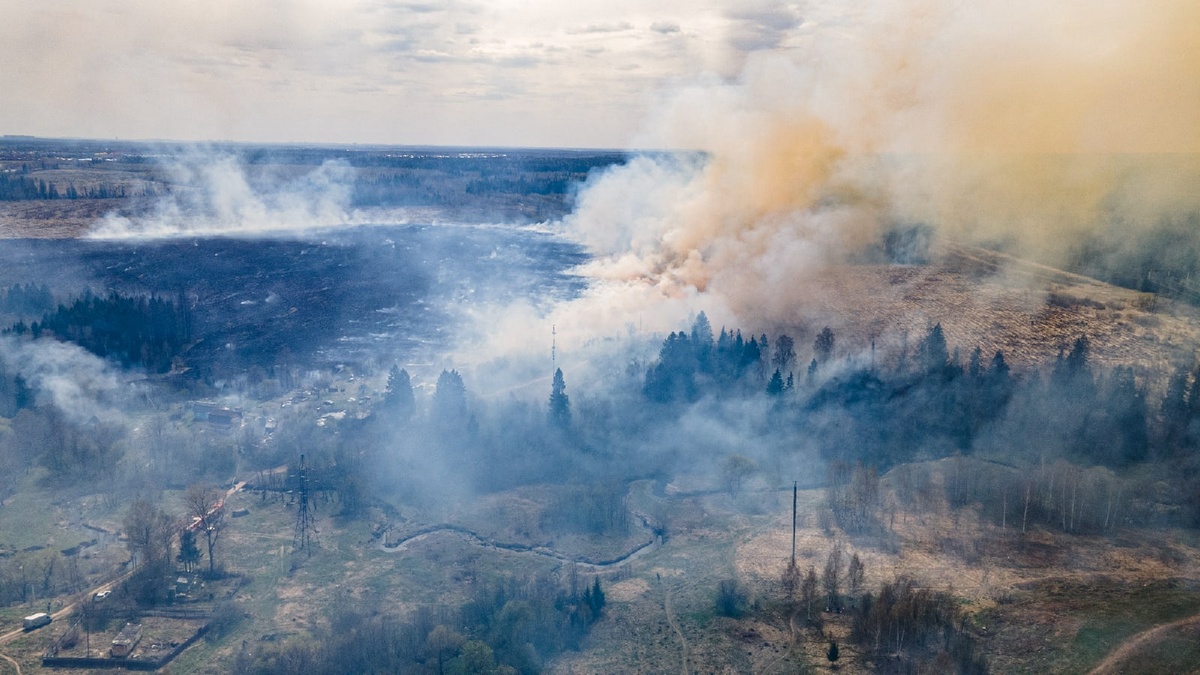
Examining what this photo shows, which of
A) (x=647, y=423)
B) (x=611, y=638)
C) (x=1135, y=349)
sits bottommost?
(x=611, y=638)

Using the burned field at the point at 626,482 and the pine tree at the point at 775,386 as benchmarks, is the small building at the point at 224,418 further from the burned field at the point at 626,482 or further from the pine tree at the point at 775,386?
the pine tree at the point at 775,386

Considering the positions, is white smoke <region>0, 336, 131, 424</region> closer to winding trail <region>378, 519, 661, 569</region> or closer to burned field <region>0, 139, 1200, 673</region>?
burned field <region>0, 139, 1200, 673</region>

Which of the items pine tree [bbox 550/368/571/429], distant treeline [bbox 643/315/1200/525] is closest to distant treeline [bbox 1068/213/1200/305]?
distant treeline [bbox 643/315/1200/525]

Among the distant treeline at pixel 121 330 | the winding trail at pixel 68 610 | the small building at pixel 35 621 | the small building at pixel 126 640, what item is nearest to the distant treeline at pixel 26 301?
the distant treeline at pixel 121 330

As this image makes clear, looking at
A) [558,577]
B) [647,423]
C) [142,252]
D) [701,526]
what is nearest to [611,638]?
[558,577]

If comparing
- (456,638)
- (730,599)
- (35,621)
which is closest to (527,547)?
(456,638)

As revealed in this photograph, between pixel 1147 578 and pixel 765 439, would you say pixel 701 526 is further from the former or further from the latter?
pixel 1147 578
